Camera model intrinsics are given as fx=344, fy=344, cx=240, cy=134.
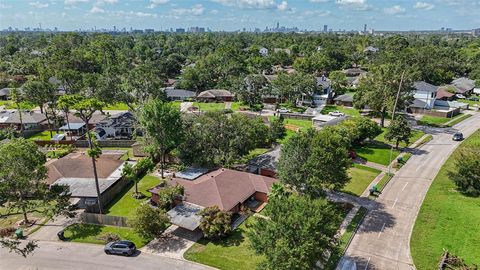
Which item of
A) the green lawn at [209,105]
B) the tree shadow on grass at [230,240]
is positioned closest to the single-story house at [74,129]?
the green lawn at [209,105]

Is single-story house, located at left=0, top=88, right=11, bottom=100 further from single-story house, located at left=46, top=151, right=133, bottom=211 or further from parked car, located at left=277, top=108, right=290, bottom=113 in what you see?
parked car, located at left=277, top=108, right=290, bottom=113

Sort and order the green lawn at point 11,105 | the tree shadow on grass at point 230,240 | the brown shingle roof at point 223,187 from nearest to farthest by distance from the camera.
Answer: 1. the tree shadow on grass at point 230,240
2. the brown shingle roof at point 223,187
3. the green lawn at point 11,105

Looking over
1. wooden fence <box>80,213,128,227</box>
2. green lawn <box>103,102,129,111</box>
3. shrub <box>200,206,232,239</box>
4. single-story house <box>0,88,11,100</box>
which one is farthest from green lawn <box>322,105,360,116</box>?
single-story house <box>0,88,11,100</box>

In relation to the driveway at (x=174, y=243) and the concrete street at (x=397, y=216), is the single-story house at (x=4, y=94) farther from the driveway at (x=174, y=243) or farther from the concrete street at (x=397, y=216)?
the concrete street at (x=397, y=216)

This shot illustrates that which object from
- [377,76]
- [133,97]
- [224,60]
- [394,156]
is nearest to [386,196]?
[394,156]

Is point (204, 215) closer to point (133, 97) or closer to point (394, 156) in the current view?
point (394, 156)


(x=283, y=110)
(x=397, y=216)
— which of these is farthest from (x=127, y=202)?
(x=283, y=110)
